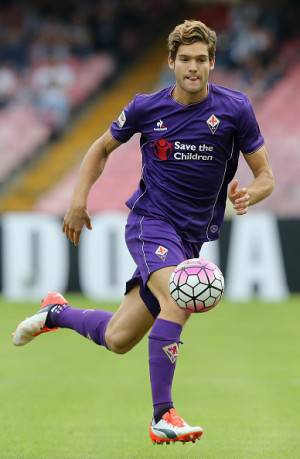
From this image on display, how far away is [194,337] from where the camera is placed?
39.8 ft

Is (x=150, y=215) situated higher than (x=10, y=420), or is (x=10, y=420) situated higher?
(x=150, y=215)

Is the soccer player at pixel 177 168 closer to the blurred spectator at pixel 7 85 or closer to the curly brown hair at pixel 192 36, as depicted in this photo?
the curly brown hair at pixel 192 36

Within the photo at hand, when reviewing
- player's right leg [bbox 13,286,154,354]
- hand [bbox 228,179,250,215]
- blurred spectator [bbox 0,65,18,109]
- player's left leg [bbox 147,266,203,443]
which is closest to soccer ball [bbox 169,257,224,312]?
player's left leg [bbox 147,266,203,443]

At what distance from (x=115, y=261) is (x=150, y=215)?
932cm

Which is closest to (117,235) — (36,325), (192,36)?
(36,325)

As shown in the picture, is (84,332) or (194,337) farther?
(194,337)

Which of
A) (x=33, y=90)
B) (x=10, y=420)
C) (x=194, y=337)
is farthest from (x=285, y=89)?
(x=10, y=420)

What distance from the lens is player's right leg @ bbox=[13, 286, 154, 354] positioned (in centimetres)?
621

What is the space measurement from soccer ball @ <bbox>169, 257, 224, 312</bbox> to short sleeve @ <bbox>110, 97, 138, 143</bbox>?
3.01ft

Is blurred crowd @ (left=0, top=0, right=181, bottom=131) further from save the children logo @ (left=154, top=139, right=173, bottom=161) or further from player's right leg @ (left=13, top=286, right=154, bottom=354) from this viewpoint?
save the children logo @ (left=154, top=139, right=173, bottom=161)

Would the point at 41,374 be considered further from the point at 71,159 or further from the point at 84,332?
the point at 71,159

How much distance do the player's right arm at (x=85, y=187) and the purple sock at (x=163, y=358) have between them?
2.60ft

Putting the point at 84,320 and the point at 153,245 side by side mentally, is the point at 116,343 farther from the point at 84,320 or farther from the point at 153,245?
the point at 153,245

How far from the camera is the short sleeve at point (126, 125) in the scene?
6.27m
